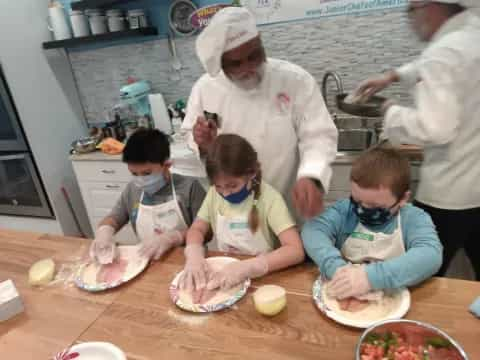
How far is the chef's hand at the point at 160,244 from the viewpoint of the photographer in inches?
46.8

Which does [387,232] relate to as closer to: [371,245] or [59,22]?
[371,245]

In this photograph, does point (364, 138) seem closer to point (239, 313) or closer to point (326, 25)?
point (326, 25)

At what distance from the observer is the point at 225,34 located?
1165 millimetres

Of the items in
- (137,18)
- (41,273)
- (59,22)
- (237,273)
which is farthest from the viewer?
(59,22)

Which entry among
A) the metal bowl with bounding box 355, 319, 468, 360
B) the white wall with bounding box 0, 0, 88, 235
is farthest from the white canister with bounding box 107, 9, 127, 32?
the metal bowl with bounding box 355, 319, 468, 360

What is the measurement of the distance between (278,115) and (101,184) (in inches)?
71.0

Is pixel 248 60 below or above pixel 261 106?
above

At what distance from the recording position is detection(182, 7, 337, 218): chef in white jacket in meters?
1.18

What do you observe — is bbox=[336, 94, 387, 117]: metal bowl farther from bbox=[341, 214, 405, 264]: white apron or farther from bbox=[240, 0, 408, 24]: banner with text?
bbox=[341, 214, 405, 264]: white apron

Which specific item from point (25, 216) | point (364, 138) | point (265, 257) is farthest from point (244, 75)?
point (25, 216)

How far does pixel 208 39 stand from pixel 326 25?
132 cm

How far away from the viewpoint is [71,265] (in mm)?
1237

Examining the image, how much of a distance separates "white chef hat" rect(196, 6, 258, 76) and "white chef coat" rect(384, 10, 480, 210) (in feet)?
1.80

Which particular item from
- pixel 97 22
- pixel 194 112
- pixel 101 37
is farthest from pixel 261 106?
pixel 97 22
